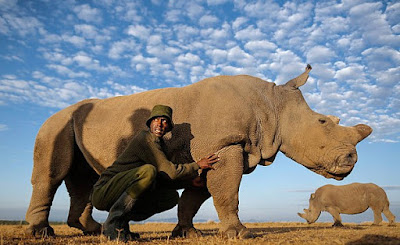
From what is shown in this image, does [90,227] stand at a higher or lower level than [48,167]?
lower

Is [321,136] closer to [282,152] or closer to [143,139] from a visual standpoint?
[282,152]

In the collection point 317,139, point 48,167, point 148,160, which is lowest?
point 148,160

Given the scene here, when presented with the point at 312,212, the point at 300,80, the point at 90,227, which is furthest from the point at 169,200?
the point at 312,212

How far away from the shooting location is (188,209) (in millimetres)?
5445

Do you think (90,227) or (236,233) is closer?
(236,233)

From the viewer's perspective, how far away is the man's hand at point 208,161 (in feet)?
15.0

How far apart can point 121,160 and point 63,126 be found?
2.43 m

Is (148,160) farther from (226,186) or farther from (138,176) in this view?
(226,186)

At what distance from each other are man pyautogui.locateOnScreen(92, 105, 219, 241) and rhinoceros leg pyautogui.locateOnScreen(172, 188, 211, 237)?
0.93 m

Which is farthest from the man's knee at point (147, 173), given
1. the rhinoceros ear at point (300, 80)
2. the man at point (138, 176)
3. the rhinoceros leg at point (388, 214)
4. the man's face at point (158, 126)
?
the rhinoceros leg at point (388, 214)

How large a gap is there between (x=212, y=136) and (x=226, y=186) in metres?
0.72

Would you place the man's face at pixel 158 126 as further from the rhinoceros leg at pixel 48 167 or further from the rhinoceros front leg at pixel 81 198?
the rhinoceros front leg at pixel 81 198

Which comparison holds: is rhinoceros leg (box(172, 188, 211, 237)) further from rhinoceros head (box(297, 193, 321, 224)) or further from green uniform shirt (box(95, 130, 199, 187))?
rhinoceros head (box(297, 193, 321, 224))

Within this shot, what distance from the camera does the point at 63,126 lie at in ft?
20.2
